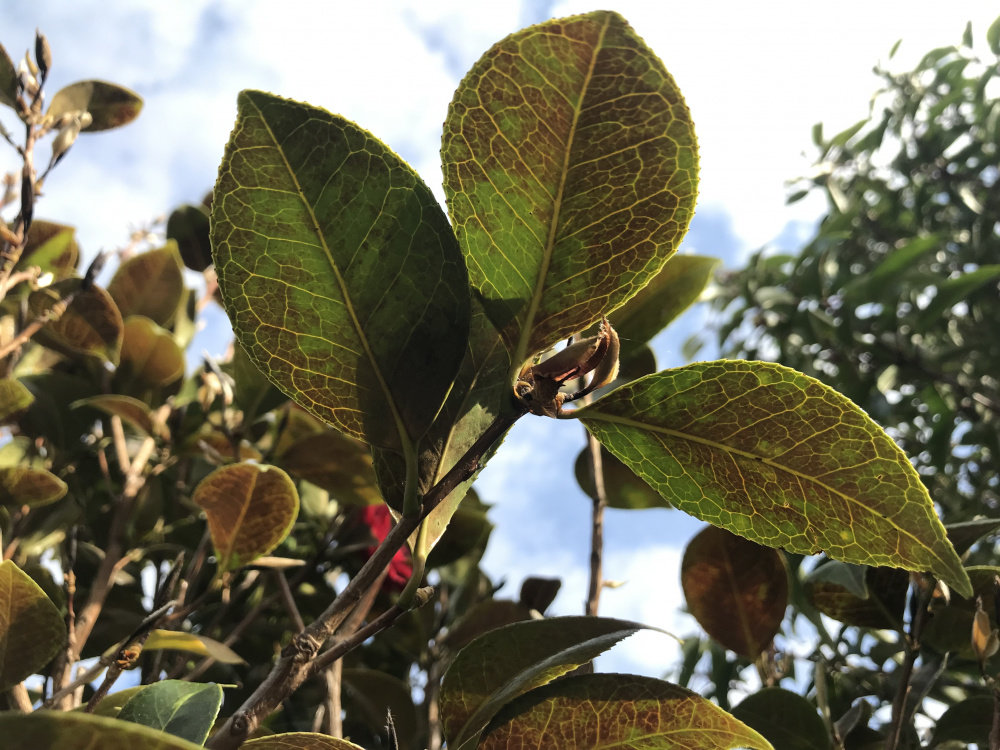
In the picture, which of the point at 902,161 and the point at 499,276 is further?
the point at 902,161

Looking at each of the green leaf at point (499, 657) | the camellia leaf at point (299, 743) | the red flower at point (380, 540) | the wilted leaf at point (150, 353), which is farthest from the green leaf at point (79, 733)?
the wilted leaf at point (150, 353)

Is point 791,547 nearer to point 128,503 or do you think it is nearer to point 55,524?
point 128,503

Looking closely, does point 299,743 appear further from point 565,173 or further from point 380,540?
point 380,540

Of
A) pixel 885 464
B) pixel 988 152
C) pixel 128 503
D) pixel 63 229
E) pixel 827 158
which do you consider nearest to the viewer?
pixel 885 464

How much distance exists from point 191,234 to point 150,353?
0.44 meters

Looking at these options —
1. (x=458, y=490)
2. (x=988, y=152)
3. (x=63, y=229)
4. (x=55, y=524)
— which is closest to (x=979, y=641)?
(x=458, y=490)

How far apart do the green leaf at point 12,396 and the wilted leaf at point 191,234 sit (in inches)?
Answer: 25.0

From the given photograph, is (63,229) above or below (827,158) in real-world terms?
below

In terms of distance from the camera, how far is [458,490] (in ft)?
2.25

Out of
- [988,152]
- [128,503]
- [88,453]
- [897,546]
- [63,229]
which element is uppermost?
[988,152]

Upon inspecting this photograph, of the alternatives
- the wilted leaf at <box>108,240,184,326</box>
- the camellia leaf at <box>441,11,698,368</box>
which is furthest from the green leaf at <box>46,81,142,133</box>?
the camellia leaf at <box>441,11,698,368</box>

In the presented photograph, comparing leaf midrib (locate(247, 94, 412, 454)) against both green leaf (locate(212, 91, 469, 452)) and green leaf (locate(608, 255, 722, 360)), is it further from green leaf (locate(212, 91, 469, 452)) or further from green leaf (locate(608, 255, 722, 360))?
green leaf (locate(608, 255, 722, 360))

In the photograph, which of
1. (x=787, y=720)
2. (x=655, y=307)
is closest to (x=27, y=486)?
(x=655, y=307)

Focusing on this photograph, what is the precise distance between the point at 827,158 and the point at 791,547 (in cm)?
331
